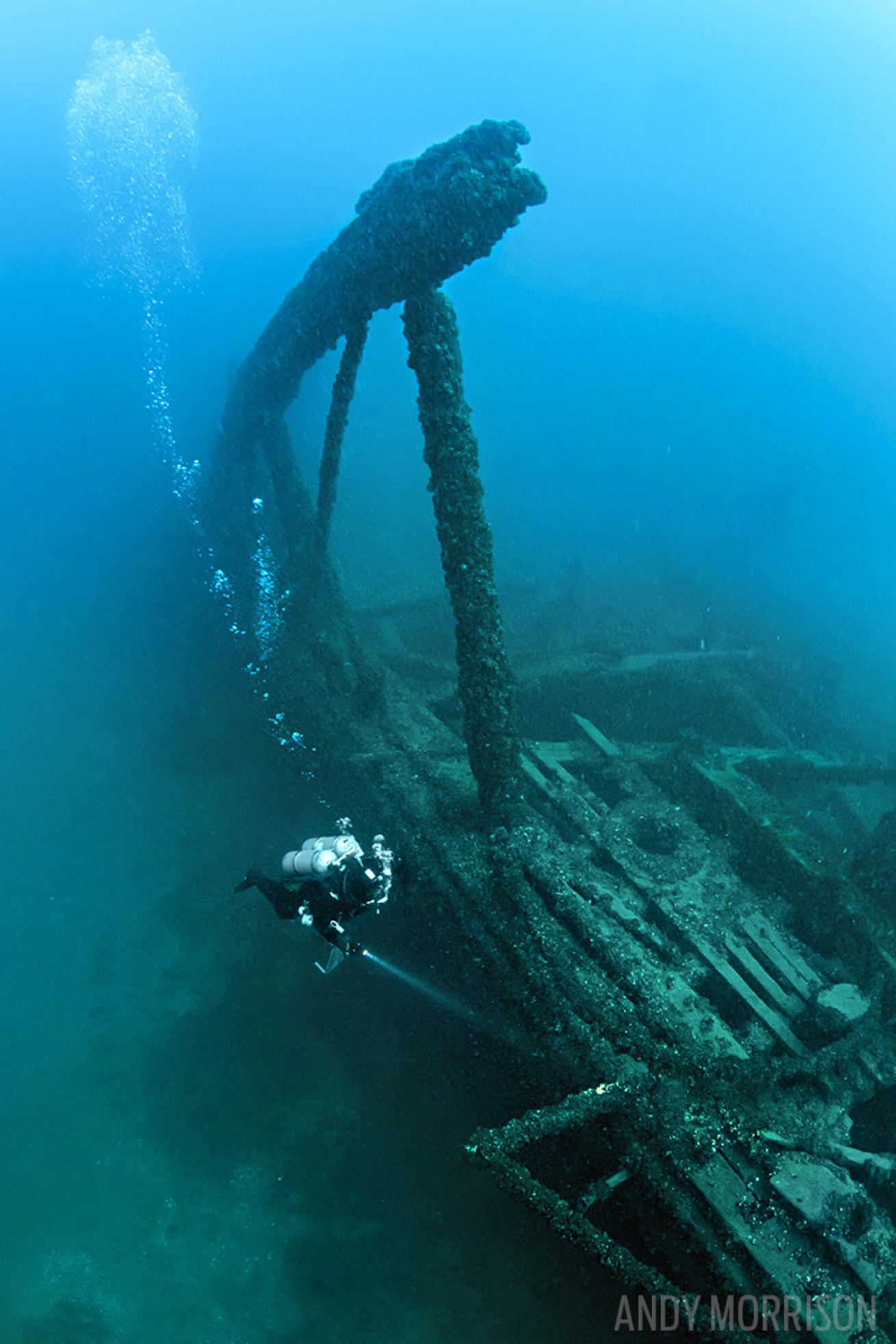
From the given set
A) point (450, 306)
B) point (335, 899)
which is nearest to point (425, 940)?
point (335, 899)

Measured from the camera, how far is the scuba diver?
15.2 ft

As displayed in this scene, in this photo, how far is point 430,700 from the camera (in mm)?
9328

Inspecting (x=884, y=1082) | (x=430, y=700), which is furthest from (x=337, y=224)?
(x=884, y=1082)

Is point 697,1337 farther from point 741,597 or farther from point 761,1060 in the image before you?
A: point 741,597

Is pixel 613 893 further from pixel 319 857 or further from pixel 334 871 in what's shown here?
pixel 319 857

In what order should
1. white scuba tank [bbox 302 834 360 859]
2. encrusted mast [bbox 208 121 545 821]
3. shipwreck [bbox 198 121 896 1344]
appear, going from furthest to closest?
encrusted mast [bbox 208 121 545 821] → white scuba tank [bbox 302 834 360 859] → shipwreck [bbox 198 121 896 1344]

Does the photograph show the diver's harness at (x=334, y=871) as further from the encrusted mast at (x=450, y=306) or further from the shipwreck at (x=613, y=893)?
the encrusted mast at (x=450, y=306)

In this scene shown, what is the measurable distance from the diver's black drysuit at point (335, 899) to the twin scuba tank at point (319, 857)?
0.17 feet

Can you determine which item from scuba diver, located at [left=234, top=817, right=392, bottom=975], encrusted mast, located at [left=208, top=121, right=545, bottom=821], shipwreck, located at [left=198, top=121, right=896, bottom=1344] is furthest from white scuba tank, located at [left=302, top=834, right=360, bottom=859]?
encrusted mast, located at [left=208, top=121, right=545, bottom=821]

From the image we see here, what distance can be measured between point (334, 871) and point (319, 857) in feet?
0.52

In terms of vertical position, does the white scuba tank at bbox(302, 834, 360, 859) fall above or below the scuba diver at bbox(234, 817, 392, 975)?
above

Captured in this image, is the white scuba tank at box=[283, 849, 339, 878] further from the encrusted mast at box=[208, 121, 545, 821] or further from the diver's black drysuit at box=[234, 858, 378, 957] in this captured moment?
the encrusted mast at box=[208, 121, 545, 821]

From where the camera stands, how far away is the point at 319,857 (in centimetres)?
462

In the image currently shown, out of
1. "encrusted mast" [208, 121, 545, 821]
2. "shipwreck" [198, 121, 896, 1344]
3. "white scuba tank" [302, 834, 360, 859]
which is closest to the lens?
"shipwreck" [198, 121, 896, 1344]
